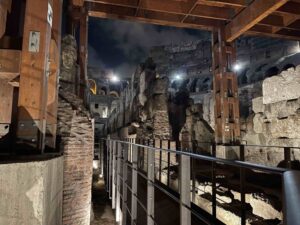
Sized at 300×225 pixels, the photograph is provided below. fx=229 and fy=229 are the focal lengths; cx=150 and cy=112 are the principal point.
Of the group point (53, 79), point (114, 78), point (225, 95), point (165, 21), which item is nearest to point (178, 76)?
point (114, 78)

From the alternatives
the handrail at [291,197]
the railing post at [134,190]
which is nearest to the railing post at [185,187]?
the handrail at [291,197]

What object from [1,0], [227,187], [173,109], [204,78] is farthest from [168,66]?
[1,0]

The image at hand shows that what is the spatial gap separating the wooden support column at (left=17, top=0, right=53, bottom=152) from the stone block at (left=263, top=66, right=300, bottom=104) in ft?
24.5

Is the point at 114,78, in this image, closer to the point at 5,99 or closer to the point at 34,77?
the point at 5,99

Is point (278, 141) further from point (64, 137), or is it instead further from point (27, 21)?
point (27, 21)

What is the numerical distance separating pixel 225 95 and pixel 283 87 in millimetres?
1888

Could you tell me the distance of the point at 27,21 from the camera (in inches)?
93.5

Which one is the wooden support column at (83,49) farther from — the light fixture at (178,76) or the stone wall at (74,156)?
the light fixture at (178,76)

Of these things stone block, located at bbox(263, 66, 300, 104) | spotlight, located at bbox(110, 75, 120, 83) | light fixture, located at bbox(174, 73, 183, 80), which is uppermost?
spotlight, located at bbox(110, 75, 120, 83)

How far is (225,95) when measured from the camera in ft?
26.4

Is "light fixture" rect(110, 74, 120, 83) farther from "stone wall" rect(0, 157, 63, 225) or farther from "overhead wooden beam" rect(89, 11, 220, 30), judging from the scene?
"stone wall" rect(0, 157, 63, 225)

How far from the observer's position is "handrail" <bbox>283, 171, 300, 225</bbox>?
67 cm

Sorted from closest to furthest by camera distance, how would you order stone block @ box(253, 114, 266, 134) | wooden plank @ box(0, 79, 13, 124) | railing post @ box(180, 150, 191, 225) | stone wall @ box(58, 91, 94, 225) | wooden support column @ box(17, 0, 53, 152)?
railing post @ box(180, 150, 191, 225) → wooden support column @ box(17, 0, 53, 152) → wooden plank @ box(0, 79, 13, 124) → stone wall @ box(58, 91, 94, 225) → stone block @ box(253, 114, 266, 134)

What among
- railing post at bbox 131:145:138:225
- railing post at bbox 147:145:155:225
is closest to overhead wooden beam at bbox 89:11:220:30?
railing post at bbox 131:145:138:225
